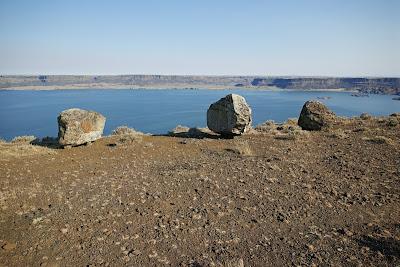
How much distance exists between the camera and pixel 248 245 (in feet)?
19.5

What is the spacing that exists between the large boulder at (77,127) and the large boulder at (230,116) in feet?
17.5

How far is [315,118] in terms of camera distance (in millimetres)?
18500

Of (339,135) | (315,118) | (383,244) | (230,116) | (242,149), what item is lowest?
(383,244)

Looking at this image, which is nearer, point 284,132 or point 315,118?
point 284,132

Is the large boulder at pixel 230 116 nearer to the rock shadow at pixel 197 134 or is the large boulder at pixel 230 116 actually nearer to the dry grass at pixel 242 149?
the rock shadow at pixel 197 134

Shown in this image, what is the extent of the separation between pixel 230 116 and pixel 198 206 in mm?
8336

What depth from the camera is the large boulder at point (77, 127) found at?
12.6m

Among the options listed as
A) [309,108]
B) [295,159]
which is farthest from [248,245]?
[309,108]

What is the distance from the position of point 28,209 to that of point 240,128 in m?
10.2

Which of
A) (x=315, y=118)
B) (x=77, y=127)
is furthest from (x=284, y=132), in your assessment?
(x=77, y=127)

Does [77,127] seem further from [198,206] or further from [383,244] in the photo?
[383,244]

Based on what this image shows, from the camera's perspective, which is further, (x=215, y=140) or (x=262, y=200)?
(x=215, y=140)

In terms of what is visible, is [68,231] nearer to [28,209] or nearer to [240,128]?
[28,209]

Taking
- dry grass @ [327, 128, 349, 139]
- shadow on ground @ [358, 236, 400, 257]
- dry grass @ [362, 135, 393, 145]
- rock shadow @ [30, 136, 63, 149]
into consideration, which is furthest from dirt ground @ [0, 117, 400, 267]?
dry grass @ [327, 128, 349, 139]
